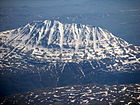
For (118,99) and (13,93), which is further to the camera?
(13,93)

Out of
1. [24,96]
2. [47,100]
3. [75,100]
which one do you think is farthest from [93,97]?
[24,96]

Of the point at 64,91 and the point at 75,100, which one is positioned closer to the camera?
the point at 75,100

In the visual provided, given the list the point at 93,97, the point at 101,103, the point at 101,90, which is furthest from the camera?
the point at 101,90

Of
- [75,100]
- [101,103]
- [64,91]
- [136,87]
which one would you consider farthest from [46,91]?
[136,87]

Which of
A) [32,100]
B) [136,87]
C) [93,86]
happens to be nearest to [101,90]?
[93,86]

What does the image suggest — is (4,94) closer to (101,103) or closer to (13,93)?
(13,93)

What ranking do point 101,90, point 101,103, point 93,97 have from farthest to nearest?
point 101,90 → point 93,97 → point 101,103

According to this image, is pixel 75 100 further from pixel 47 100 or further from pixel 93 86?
pixel 93 86
